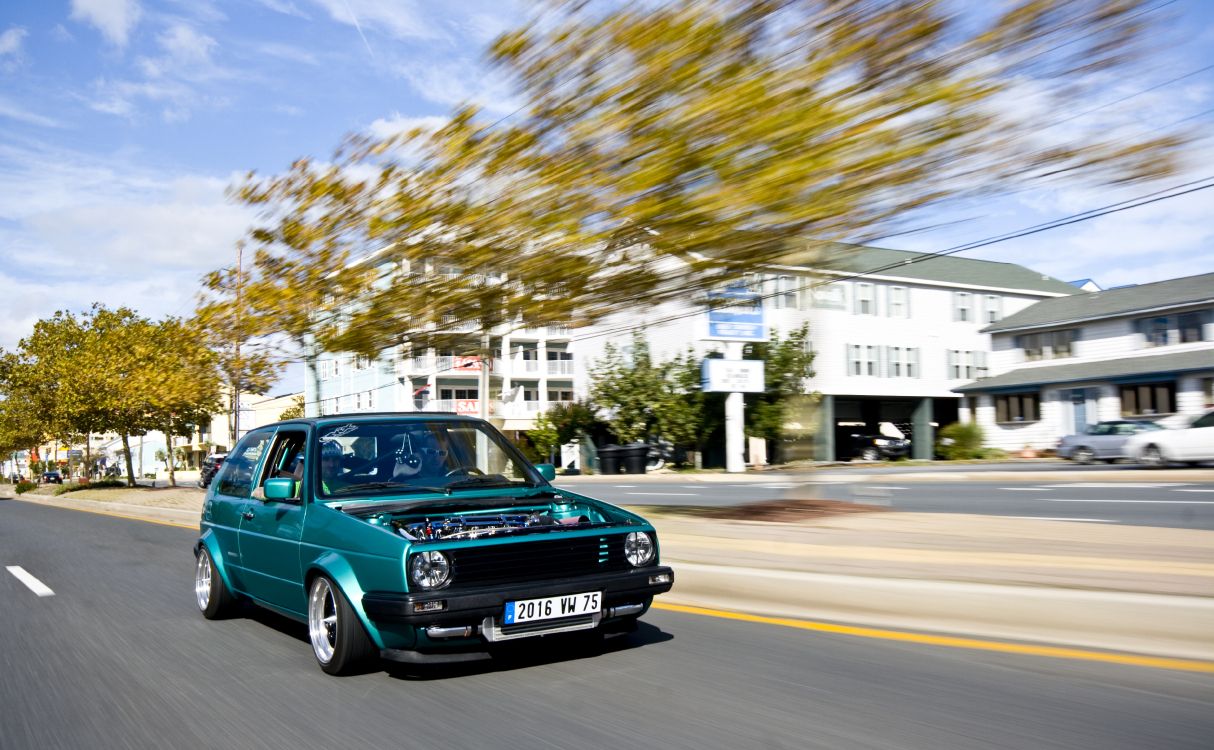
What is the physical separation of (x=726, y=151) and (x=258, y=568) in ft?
18.2

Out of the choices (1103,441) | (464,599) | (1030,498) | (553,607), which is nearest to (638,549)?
(553,607)

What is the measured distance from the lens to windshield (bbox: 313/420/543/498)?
Answer: 20.6ft

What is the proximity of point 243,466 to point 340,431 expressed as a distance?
161 cm

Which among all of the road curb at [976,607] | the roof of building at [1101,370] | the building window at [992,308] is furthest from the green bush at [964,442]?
the road curb at [976,607]

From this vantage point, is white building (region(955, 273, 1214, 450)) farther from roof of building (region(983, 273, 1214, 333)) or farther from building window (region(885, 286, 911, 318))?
building window (region(885, 286, 911, 318))

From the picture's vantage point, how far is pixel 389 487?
623 cm

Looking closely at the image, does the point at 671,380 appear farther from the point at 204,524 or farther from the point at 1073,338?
the point at 204,524

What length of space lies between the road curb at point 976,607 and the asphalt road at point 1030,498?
4352 millimetres

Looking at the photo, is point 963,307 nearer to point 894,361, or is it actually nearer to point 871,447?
point 894,361

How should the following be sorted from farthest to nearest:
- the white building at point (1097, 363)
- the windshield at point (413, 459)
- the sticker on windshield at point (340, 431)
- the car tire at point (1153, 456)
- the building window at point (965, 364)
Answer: the building window at point (965, 364) < the white building at point (1097, 363) < the car tire at point (1153, 456) < the sticker on windshield at point (340, 431) < the windshield at point (413, 459)

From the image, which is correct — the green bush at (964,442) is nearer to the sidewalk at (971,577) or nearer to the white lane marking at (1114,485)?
the white lane marking at (1114,485)

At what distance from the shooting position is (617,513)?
6059 millimetres

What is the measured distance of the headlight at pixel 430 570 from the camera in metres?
5.05

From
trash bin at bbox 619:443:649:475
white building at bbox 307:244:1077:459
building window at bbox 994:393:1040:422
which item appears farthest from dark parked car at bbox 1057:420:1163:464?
trash bin at bbox 619:443:649:475
